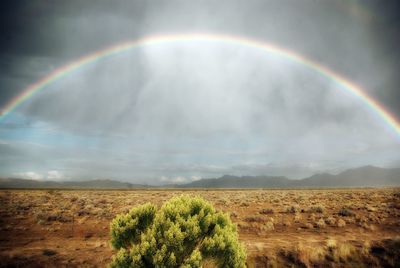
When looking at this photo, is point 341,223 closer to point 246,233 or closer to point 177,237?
point 246,233

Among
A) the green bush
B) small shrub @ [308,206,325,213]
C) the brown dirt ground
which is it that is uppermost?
the green bush

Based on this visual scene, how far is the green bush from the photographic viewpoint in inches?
354

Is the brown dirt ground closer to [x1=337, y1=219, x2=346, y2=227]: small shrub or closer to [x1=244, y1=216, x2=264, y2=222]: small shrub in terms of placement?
[x1=244, y1=216, x2=264, y2=222]: small shrub

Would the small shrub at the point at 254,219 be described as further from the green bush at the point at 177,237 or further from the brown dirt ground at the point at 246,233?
the green bush at the point at 177,237

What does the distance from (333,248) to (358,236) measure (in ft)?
17.8

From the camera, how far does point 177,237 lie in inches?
353

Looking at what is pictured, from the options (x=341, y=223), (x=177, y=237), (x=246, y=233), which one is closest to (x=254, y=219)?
(x=246, y=233)

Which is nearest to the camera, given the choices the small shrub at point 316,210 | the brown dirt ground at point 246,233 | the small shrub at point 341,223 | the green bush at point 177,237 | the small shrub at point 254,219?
the green bush at point 177,237

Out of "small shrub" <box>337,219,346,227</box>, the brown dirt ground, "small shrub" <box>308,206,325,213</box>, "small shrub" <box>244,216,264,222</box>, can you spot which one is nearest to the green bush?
the brown dirt ground

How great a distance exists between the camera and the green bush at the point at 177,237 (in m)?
8.98

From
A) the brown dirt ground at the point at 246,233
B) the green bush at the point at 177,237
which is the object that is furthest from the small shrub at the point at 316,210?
the green bush at the point at 177,237

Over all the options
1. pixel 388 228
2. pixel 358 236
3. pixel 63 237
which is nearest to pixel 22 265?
pixel 63 237

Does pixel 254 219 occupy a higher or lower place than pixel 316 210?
lower

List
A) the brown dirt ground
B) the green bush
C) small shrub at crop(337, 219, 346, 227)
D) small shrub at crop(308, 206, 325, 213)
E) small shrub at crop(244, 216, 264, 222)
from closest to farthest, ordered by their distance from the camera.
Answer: the green bush
the brown dirt ground
small shrub at crop(337, 219, 346, 227)
small shrub at crop(244, 216, 264, 222)
small shrub at crop(308, 206, 325, 213)
